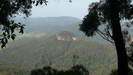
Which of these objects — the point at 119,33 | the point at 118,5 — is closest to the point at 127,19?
the point at 118,5

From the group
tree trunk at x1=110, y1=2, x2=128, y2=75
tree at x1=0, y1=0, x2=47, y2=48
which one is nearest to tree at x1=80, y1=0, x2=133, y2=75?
tree trunk at x1=110, y1=2, x2=128, y2=75

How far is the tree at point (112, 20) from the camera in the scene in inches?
612

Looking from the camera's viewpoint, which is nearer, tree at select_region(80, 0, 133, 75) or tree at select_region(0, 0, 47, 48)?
tree at select_region(0, 0, 47, 48)

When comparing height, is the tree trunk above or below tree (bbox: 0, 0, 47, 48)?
below

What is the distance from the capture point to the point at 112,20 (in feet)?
54.2

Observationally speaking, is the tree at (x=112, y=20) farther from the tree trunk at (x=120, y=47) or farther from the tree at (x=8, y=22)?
the tree at (x=8, y=22)

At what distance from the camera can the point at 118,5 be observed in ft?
57.1

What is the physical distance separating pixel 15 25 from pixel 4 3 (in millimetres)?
857

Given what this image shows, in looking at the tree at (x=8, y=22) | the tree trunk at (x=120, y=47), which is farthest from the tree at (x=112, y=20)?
the tree at (x=8, y=22)

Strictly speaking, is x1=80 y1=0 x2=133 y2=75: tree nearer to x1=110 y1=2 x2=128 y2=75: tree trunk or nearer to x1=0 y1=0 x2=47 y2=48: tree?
x1=110 y1=2 x2=128 y2=75: tree trunk

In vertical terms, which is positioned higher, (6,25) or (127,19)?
(6,25)

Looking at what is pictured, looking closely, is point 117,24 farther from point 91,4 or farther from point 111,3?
point 91,4

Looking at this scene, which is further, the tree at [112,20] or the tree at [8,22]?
the tree at [112,20]

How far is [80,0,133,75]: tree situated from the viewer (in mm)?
15539
